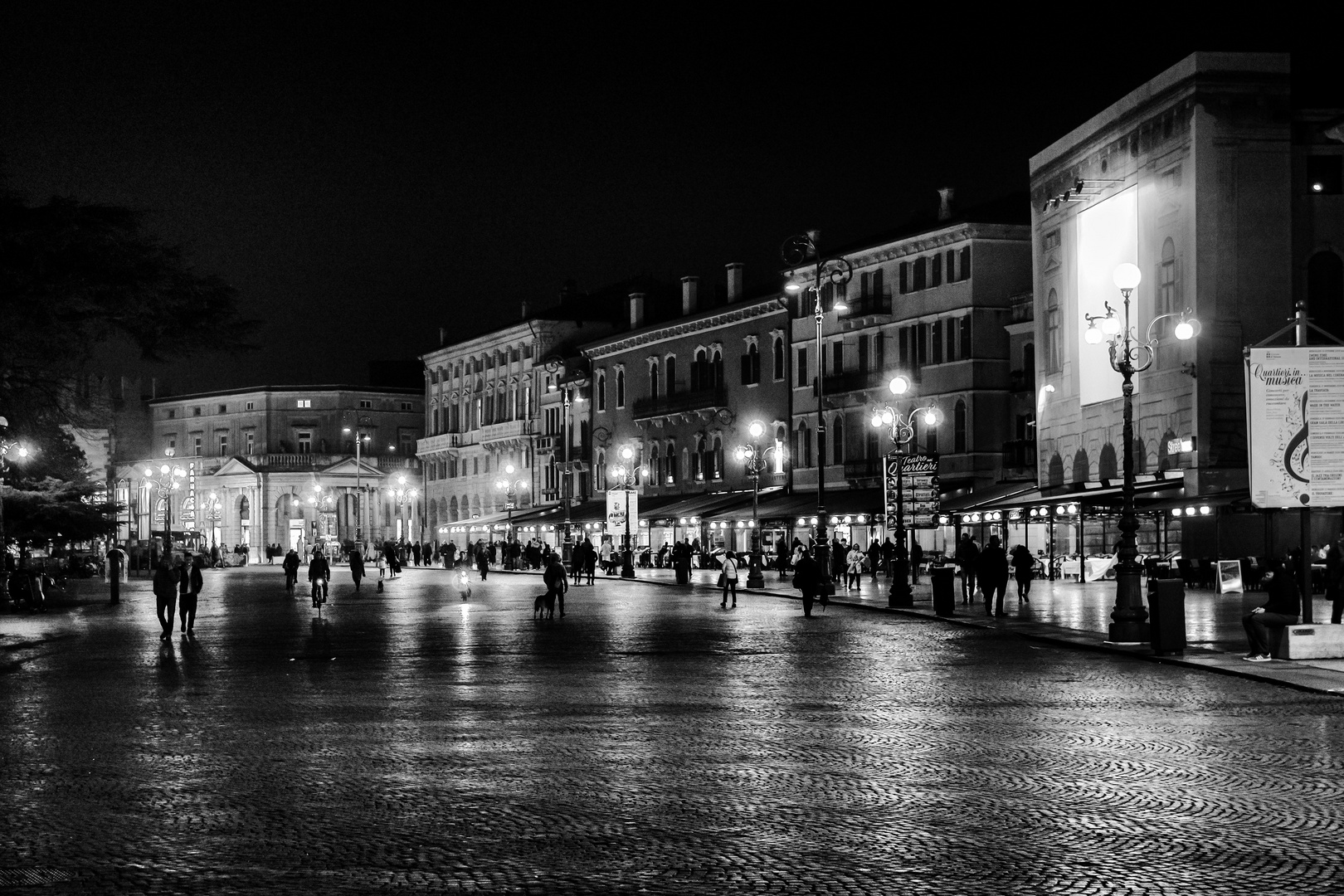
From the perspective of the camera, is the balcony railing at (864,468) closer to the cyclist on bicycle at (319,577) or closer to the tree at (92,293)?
the cyclist on bicycle at (319,577)

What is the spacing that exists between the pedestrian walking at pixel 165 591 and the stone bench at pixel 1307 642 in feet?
56.7

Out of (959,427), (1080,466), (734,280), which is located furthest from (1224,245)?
(734,280)

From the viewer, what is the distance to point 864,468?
73.4m

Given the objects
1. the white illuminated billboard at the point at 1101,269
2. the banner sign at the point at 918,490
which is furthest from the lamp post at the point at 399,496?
the banner sign at the point at 918,490

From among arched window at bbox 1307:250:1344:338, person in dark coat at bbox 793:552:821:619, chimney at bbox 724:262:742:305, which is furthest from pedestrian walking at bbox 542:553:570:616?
chimney at bbox 724:262:742:305

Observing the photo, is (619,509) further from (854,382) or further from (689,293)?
(689,293)

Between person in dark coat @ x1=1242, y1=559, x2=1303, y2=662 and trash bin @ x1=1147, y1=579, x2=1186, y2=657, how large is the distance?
1273 millimetres

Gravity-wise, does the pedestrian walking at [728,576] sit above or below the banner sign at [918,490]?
below

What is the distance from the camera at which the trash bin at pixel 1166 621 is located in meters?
23.3

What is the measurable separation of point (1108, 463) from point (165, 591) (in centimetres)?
3326

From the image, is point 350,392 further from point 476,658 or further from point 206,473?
point 476,658

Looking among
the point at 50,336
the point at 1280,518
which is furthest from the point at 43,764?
the point at 1280,518

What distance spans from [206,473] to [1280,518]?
121 metres

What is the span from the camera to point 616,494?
58000 millimetres
